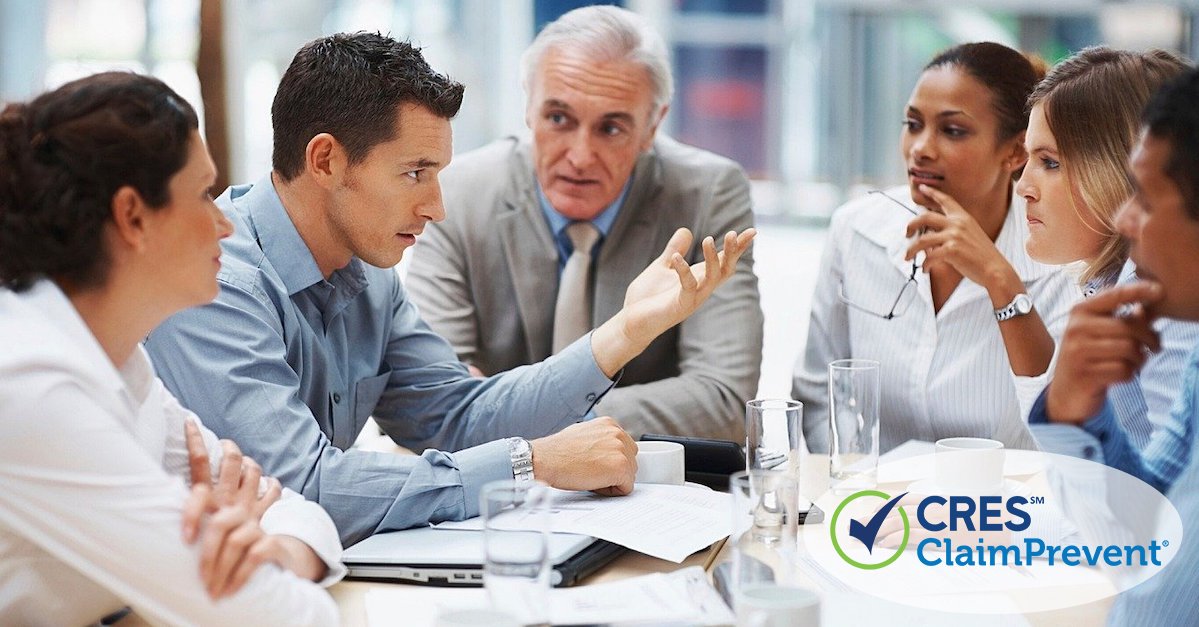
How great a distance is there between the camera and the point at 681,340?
257 centimetres

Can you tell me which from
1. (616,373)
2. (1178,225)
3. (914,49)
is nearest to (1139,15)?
(914,49)

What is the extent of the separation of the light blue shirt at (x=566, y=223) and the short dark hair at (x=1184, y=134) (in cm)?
160

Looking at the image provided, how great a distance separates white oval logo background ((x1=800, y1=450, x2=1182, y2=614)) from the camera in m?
1.29

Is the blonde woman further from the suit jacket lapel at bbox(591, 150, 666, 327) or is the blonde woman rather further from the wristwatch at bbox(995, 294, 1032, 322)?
the suit jacket lapel at bbox(591, 150, 666, 327)

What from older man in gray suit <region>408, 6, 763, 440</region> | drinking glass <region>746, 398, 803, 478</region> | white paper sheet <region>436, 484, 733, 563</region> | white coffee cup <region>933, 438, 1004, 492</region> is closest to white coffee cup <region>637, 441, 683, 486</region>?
white paper sheet <region>436, 484, 733, 563</region>

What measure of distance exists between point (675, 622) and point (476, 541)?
34cm

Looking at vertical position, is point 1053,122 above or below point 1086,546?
above

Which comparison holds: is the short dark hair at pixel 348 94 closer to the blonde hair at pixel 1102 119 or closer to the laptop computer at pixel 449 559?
the laptop computer at pixel 449 559

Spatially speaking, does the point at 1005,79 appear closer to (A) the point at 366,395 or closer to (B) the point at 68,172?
(A) the point at 366,395

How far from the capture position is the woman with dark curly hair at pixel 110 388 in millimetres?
1063

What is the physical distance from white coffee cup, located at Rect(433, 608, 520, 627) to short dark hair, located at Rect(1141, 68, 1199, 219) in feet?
2.43

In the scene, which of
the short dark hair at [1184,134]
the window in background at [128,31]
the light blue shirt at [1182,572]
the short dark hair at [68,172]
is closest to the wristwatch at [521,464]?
the short dark hair at [68,172]

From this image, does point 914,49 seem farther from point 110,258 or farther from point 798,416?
point 110,258

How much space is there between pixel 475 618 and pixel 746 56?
7.61 metres
